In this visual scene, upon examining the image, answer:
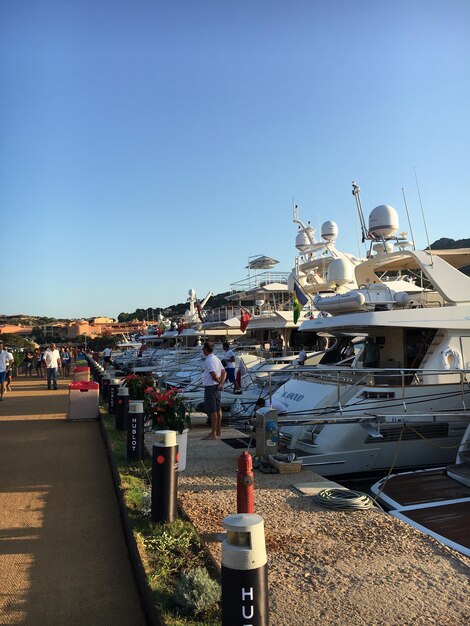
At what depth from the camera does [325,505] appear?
554 centimetres

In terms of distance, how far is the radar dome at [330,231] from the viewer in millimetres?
27797

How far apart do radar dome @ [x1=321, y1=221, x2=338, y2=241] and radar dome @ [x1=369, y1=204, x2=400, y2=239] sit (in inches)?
520

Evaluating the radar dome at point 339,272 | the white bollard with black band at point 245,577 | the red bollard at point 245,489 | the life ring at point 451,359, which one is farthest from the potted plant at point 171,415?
the radar dome at point 339,272

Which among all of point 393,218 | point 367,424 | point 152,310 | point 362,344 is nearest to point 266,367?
point 362,344

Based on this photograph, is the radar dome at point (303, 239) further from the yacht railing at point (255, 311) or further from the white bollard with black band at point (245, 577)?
the white bollard with black band at point (245, 577)

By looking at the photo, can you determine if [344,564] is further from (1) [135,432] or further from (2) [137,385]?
(2) [137,385]

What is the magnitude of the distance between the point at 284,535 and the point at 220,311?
114 ft

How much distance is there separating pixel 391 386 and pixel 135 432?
535 centimetres

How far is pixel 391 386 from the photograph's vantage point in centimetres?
1028

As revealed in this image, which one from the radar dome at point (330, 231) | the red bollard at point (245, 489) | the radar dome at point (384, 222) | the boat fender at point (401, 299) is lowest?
the red bollard at point (245, 489)

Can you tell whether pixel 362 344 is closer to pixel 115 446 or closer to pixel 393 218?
pixel 393 218

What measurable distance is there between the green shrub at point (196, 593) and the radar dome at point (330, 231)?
25.5 metres

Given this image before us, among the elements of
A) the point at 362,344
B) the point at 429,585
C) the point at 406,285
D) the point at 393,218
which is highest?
the point at 393,218

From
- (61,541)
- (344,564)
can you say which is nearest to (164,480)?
(61,541)
